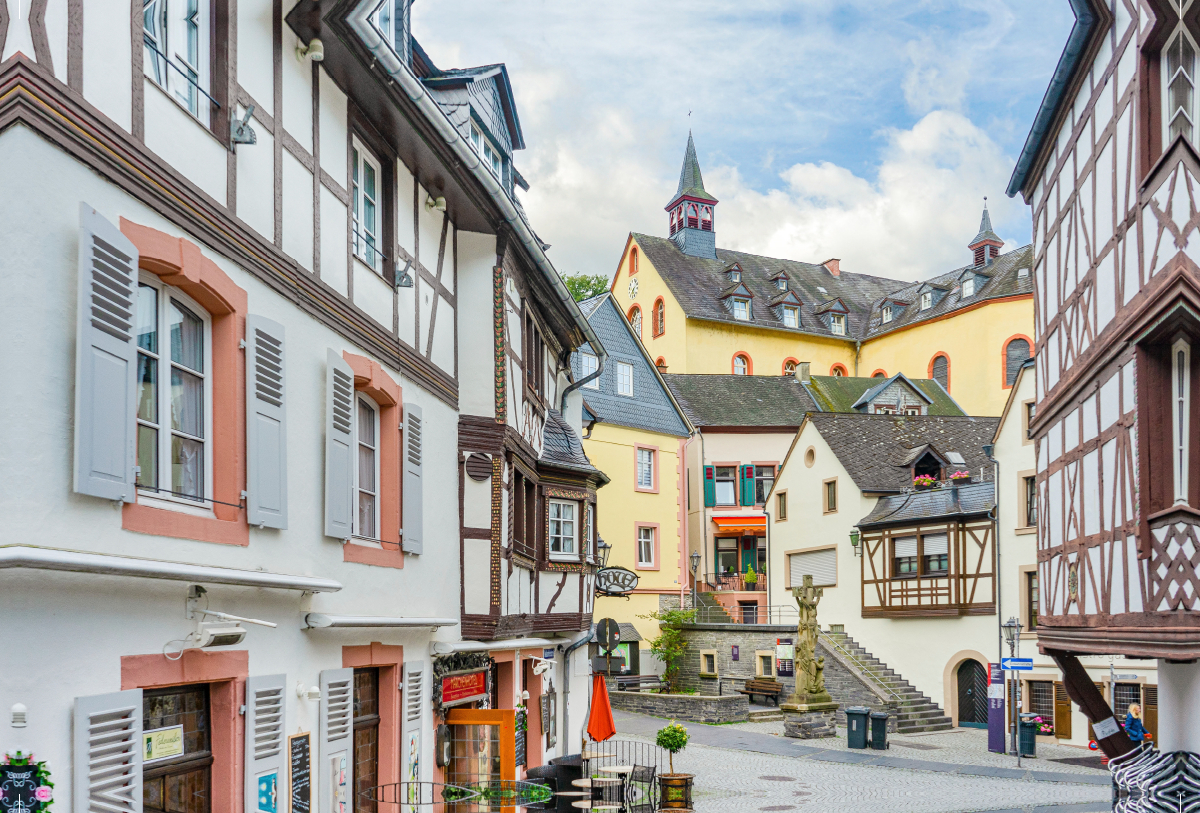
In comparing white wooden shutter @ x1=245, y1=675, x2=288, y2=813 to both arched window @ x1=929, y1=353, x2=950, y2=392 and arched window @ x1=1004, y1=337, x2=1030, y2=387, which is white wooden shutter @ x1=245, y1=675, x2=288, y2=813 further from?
arched window @ x1=929, y1=353, x2=950, y2=392

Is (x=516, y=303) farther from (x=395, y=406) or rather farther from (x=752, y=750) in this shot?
(x=752, y=750)

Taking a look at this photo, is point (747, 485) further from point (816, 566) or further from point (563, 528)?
point (563, 528)

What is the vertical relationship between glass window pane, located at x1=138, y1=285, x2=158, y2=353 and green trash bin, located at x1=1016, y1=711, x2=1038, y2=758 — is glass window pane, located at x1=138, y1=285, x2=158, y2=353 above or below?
above

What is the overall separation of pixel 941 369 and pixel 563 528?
3926 cm

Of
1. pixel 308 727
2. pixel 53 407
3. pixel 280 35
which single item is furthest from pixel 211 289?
pixel 308 727

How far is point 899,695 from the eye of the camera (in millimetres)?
31359

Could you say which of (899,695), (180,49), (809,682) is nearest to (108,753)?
(180,49)

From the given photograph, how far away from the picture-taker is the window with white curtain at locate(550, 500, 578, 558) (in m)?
18.8

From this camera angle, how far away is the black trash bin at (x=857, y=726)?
88.9ft

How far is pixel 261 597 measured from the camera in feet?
28.2

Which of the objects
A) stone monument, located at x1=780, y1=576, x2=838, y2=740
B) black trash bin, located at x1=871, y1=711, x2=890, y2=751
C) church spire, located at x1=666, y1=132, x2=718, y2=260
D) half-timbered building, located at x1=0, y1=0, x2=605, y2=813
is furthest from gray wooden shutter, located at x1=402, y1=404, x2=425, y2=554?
church spire, located at x1=666, y1=132, x2=718, y2=260

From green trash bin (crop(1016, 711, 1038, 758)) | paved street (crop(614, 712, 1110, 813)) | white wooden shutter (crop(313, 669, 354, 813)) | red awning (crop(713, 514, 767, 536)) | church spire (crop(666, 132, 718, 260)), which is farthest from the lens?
church spire (crop(666, 132, 718, 260))

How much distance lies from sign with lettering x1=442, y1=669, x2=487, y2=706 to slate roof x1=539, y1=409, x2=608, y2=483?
13.9 ft

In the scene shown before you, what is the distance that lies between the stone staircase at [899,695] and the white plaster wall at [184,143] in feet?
83.7
